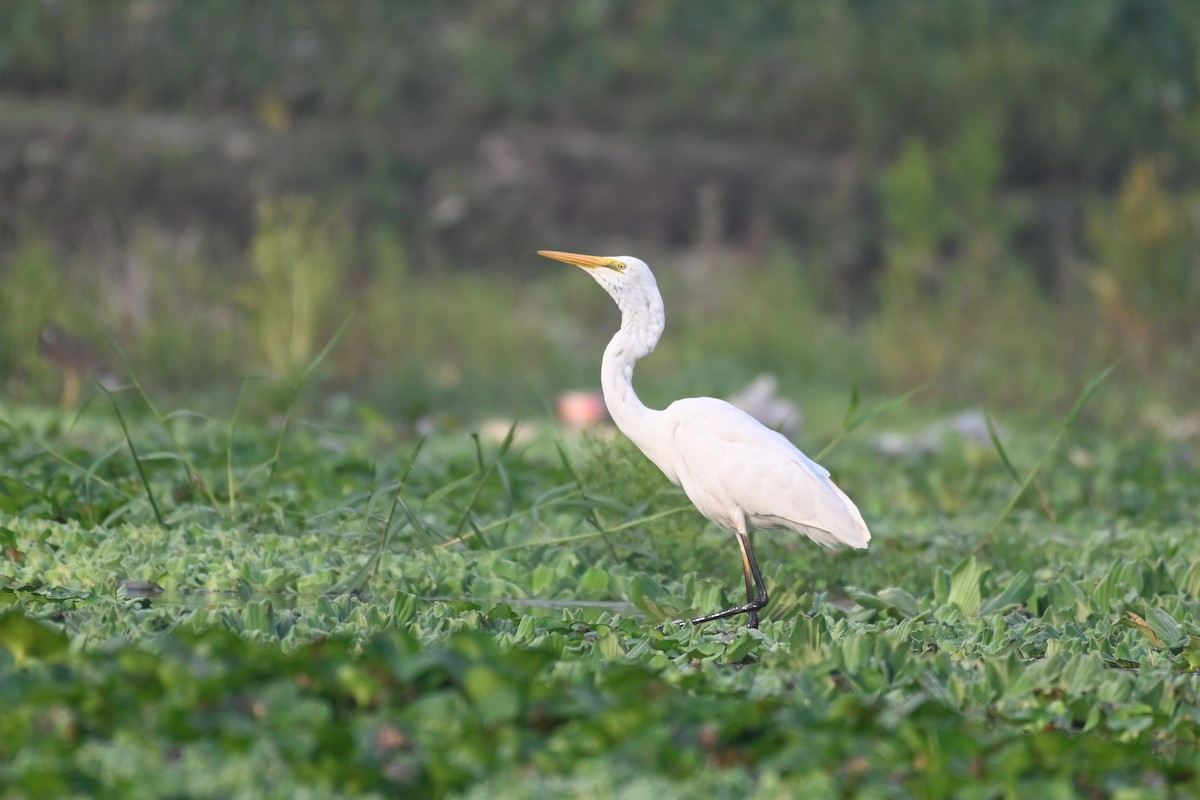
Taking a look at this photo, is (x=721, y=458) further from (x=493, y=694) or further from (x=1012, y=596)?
(x=493, y=694)

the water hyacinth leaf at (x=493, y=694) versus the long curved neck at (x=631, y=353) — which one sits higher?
the long curved neck at (x=631, y=353)

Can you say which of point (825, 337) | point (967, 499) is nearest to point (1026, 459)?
point (967, 499)

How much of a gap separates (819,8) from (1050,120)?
7.89ft

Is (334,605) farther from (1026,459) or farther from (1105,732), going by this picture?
(1026,459)

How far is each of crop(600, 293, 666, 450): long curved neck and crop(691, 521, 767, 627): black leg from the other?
0.39 m

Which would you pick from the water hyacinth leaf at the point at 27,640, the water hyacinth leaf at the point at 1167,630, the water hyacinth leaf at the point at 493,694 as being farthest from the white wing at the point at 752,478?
the water hyacinth leaf at the point at 27,640

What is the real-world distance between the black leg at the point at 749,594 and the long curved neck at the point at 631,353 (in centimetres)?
39

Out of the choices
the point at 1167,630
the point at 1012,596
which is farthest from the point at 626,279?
the point at 1167,630

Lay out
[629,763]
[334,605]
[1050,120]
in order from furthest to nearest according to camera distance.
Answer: [1050,120] → [334,605] → [629,763]

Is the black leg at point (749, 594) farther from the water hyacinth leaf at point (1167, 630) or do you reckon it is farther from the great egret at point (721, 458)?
the water hyacinth leaf at point (1167, 630)

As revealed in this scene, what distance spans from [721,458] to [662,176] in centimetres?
867

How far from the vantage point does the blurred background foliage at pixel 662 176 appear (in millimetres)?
8914

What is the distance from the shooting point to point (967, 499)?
19.6ft

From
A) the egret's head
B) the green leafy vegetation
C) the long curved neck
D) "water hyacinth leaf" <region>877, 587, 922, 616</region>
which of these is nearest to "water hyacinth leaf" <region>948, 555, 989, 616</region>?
the green leafy vegetation
